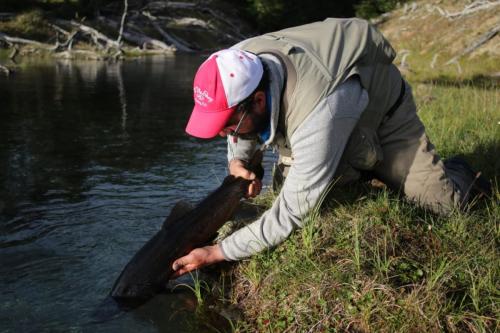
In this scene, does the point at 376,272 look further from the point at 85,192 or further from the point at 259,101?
the point at 85,192

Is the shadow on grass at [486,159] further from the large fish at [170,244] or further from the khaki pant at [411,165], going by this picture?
the large fish at [170,244]

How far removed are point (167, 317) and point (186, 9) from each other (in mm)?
38578

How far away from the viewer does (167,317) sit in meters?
4.21

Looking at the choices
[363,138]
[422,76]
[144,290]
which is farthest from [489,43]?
[144,290]

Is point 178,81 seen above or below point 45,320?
below

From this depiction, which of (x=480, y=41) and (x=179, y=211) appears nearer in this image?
(x=179, y=211)

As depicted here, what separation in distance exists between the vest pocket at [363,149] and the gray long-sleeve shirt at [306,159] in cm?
36

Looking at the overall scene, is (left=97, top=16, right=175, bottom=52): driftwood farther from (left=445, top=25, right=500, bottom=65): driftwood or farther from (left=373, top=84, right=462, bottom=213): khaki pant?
(left=373, top=84, right=462, bottom=213): khaki pant

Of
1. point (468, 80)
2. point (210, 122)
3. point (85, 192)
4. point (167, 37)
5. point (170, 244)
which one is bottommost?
point (167, 37)

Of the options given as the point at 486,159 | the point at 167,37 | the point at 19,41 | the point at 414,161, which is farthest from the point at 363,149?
the point at 167,37

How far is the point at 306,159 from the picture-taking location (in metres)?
3.65

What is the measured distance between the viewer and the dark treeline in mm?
33019

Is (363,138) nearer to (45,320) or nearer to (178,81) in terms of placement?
(45,320)

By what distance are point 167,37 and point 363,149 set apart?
108 feet
